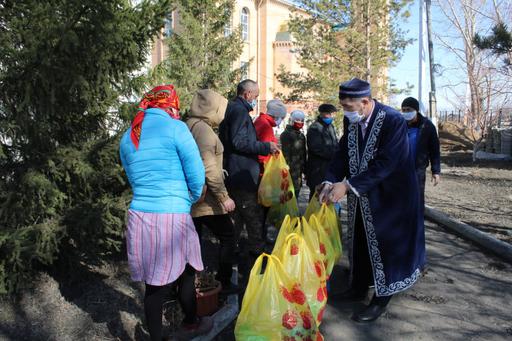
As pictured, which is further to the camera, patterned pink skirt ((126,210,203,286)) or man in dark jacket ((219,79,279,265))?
man in dark jacket ((219,79,279,265))

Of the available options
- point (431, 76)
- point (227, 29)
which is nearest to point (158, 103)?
point (227, 29)

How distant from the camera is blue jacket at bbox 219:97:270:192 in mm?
3969

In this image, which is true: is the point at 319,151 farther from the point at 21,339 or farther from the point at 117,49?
the point at 21,339

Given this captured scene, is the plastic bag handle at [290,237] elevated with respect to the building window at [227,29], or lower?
lower

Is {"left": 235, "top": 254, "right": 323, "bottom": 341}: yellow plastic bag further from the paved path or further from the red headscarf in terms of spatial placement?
the red headscarf

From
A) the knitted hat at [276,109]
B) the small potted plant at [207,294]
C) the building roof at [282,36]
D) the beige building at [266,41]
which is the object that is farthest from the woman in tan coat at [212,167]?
the building roof at [282,36]

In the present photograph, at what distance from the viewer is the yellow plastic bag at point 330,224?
366cm

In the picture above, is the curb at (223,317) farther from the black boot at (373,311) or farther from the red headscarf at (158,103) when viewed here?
the red headscarf at (158,103)

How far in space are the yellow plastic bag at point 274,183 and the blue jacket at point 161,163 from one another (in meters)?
1.96

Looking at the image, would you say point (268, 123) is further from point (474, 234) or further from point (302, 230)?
point (474, 234)

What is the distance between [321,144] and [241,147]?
1.86 metres

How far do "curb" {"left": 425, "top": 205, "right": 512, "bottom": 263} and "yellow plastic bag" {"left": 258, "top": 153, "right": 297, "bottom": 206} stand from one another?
2466 millimetres

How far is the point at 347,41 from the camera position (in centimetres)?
1905

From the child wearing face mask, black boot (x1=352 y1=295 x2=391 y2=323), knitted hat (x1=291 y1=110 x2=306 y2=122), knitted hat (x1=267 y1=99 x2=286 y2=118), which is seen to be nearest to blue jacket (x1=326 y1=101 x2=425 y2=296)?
black boot (x1=352 y1=295 x2=391 y2=323)
